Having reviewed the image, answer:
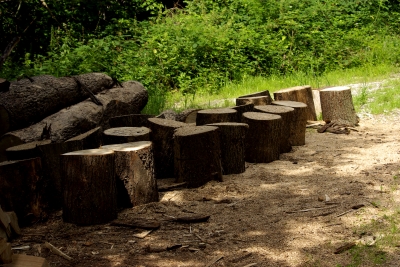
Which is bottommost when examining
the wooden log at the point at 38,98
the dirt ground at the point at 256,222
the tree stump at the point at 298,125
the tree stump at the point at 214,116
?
the dirt ground at the point at 256,222

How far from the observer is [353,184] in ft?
21.2

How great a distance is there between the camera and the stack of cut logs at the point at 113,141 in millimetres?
5633

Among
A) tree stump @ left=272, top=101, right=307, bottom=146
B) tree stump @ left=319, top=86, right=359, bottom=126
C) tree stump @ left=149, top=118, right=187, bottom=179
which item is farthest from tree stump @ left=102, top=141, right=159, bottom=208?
tree stump @ left=319, top=86, right=359, bottom=126

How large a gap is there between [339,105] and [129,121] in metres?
3.64

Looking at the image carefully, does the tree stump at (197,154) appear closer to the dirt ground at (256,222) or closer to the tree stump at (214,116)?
the dirt ground at (256,222)

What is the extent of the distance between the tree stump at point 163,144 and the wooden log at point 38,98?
6.70 feet

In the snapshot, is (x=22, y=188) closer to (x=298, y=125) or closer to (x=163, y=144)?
(x=163, y=144)

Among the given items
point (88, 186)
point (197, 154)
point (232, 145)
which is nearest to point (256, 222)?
point (197, 154)

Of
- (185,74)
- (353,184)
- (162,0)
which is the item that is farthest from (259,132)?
(162,0)

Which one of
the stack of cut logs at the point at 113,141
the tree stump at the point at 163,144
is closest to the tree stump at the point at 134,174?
the stack of cut logs at the point at 113,141

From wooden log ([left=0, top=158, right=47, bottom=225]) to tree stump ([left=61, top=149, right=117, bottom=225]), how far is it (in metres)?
0.34

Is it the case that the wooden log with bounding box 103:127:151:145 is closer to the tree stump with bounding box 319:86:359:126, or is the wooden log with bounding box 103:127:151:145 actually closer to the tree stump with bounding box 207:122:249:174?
the tree stump with bounding box 207:122:249:174

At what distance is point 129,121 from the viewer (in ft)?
25.4

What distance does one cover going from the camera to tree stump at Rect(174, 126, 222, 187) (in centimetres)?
654
